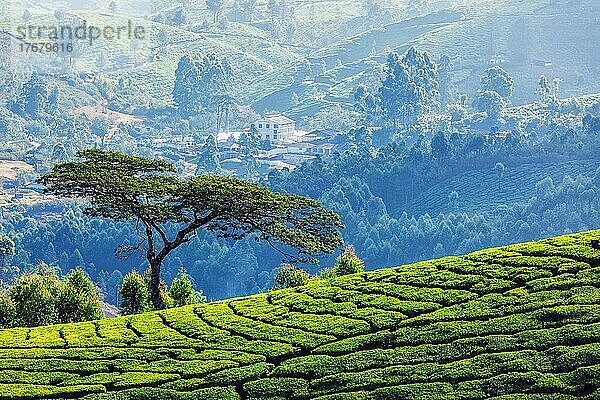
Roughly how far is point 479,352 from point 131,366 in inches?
271

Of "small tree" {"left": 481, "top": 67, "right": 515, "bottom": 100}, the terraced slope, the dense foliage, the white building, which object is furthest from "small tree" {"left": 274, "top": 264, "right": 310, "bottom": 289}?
"small tree" {"left": 481, "top": 67, "right": 515, "bottom": 100}

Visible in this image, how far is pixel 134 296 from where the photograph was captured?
33.5 metres

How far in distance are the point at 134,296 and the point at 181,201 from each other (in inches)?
175

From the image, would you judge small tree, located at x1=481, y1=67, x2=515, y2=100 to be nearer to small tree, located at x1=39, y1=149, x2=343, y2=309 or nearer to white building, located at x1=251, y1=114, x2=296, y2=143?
white building, located at x1=251, y1=114, x2=296, y2=143

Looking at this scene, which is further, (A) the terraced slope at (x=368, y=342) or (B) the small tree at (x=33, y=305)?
(B) the small tree at (x=33, y=305)

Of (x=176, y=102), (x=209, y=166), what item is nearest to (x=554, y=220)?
(x=209, y=166)

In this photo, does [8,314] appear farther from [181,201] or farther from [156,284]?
[181,201]

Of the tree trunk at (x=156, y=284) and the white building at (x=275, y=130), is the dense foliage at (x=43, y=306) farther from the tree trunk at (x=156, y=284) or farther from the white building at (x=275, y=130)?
the white building at (x=275, y=130)

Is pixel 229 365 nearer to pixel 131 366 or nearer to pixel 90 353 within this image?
pixel 131 366

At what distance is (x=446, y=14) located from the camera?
189000 mm

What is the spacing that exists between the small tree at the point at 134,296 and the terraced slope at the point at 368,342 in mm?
9709

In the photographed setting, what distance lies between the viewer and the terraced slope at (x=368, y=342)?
17.4 metres

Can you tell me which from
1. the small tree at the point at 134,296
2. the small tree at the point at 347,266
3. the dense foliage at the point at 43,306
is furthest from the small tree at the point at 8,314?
the small tree at the point at 347,266

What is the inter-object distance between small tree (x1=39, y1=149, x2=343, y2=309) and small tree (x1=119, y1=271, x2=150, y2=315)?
51.1 inches
